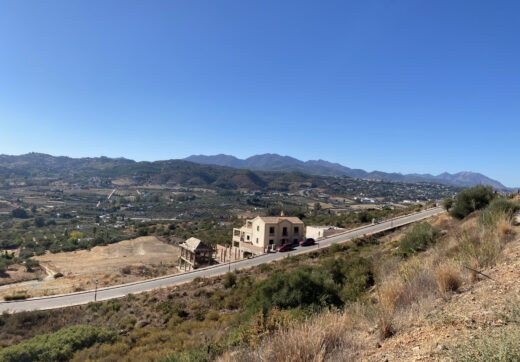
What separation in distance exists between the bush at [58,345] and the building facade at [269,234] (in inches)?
882

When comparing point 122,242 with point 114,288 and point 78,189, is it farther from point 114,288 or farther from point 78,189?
point 78,189

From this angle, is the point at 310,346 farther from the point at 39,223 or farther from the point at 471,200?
the point at 39,223

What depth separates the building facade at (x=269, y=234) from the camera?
35531 millimetres

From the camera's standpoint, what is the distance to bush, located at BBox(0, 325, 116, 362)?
11.4 metres

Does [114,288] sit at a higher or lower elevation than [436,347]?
lower

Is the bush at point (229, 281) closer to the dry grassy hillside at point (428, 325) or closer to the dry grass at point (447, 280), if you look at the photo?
the dry grassy hillside at point (428, 325)

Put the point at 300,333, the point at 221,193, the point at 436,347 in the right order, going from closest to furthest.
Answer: the point at 436,347 < the point at 300,333 < the point at 221,193

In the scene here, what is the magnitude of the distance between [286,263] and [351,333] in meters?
20.5

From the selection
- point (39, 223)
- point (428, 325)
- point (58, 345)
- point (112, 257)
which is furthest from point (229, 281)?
point (39, 223)

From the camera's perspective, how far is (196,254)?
35156 millimetres

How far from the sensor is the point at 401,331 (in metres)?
4.37

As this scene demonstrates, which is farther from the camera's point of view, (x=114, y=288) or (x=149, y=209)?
(x=149, y=209)

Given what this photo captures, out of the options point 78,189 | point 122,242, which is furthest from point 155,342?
point 78,189

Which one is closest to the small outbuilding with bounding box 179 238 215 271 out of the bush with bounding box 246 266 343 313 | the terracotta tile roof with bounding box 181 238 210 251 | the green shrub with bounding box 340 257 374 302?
the terracotta tile roof with bounding box 181 238 210 251
